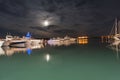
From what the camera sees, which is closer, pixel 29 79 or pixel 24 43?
pixel 29 79

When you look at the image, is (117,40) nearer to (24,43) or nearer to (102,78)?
(24,43)

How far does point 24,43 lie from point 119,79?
78.3m

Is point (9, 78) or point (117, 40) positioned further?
point (117, 40)

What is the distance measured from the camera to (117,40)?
76.3 m

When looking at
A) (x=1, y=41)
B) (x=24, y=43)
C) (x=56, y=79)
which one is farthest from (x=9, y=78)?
(x=24, y=43)

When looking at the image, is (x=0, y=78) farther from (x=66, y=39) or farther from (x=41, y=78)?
(x=66, y=39)

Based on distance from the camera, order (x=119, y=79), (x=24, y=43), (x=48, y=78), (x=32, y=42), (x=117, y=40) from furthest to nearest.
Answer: (x=32, y=42)
(x=24, y=43)
(x=117, y=40)
(x=48, y=78)
(x=119, y=79)

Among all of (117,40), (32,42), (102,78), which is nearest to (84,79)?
(102,78)

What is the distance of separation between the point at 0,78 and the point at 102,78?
8931 millimetres

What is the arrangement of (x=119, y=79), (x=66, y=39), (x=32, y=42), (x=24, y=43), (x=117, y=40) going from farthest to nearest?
(x=66, y=39) → (x=32, y=42) → (x=24, y=43) → (x=117, y=40) → (x=119, y=79)

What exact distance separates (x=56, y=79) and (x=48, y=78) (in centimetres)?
91

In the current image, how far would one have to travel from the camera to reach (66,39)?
6668 inches

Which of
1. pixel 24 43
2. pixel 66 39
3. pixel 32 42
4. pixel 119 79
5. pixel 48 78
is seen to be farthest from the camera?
pixel 66 39

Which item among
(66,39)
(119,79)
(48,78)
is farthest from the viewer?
(66,39)
